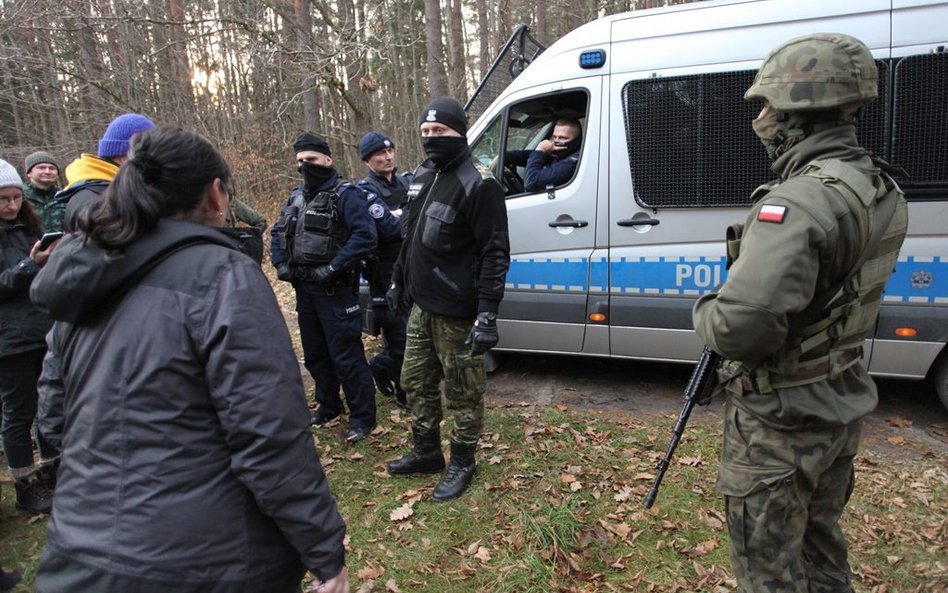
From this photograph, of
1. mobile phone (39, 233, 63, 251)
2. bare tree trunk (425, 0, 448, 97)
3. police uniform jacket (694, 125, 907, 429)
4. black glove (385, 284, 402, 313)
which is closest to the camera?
police uniform jacket (694, 125, 907, 429)

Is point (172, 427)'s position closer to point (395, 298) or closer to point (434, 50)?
point (395, 298)

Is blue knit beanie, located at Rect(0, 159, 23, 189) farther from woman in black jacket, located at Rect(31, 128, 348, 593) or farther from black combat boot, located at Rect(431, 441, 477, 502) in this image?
black combat boot, located at Rect(431, 441, 477, 502)

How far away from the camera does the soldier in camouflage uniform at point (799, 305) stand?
1731 mm

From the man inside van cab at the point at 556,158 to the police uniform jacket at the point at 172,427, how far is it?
11.1ft

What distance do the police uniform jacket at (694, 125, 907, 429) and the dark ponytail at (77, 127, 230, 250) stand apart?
1.55 meters

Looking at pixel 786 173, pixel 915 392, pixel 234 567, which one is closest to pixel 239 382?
pixel 234 567

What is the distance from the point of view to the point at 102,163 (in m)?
3.04

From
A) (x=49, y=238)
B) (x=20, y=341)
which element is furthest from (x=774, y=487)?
(x=20, y=341)

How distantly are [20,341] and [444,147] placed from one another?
105 inches

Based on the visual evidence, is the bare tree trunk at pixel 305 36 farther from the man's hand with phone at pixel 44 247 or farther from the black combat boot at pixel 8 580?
the black combat boot at pixel 8 580

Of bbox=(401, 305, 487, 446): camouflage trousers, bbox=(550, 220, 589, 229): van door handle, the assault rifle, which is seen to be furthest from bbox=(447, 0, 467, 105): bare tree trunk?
the assault rifle

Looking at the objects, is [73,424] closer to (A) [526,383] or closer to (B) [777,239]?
(B) [777,239]

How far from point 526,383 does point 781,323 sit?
11.8ft

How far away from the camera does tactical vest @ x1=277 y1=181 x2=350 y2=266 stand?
4.04 m
